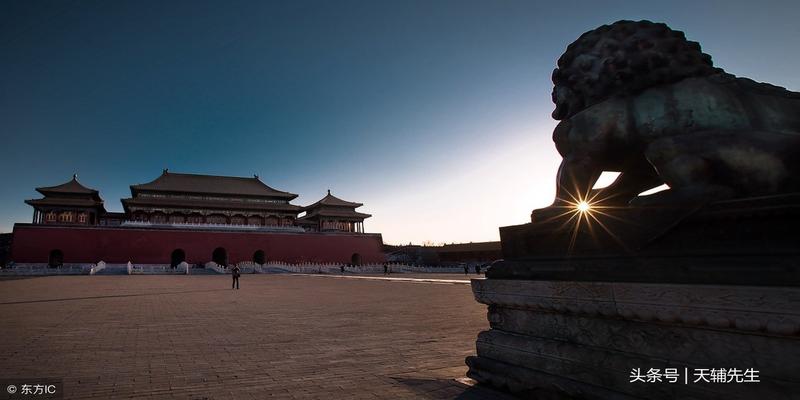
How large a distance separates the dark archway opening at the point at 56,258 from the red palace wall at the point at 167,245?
0.97ft

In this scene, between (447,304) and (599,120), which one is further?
(447,304)

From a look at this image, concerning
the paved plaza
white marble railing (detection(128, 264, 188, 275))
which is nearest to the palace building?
white marble railing (detection(128, 264, 188, 275))

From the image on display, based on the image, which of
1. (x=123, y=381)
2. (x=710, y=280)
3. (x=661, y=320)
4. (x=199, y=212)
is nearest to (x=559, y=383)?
(x=661, y=320)

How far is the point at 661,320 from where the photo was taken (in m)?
1.71

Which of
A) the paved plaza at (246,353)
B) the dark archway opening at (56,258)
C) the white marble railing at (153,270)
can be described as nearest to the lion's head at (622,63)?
the paved plaza at (246,353)

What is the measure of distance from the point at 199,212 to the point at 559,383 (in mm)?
40106

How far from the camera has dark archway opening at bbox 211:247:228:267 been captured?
114ft

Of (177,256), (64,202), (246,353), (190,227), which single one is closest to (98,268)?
(177,256)

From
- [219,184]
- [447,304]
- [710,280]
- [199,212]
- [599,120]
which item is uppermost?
[219,184]

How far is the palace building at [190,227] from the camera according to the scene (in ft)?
100

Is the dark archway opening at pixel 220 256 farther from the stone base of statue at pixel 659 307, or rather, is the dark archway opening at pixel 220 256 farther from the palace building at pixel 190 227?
the stone base of statue at pixel 659 307

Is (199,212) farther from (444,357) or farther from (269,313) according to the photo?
(444,357)

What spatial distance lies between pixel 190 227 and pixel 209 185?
7310mm

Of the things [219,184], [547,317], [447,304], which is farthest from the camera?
[219,184]
